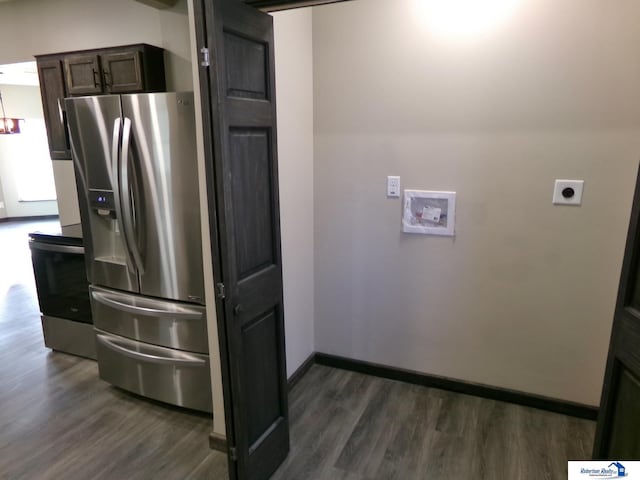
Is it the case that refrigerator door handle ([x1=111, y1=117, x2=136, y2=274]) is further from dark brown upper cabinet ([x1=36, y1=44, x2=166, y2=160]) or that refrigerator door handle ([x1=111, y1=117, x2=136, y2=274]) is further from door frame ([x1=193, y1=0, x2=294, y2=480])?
door frame ([x1=193, y1=0, x2=294, y2=480])

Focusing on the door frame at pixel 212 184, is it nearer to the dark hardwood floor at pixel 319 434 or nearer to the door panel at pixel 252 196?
the door panel at pixel 252 196

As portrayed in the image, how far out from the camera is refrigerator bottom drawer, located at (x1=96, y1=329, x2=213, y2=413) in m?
2.49

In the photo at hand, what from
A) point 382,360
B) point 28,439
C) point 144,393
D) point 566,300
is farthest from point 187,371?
point 566,300

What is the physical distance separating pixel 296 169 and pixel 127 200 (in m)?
1.01

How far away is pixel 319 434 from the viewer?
94.7 inches

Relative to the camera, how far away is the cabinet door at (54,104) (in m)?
3.16

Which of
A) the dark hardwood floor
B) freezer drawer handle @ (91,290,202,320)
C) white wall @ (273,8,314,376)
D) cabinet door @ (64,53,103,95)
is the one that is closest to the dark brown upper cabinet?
cabinet door @ (64,53,103,95)

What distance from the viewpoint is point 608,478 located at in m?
1.51

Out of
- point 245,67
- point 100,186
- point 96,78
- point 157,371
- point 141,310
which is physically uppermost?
point 96,78

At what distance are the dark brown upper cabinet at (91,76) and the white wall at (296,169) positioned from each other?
3.43ft

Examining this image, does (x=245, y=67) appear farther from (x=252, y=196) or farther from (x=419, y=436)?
(x=419, y=436)

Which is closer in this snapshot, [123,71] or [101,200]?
[101,200]

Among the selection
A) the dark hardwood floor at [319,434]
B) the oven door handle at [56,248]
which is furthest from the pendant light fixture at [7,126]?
the dark hardwood floor at [319,434]

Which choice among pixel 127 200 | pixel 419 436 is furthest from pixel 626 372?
pixel 127 200
